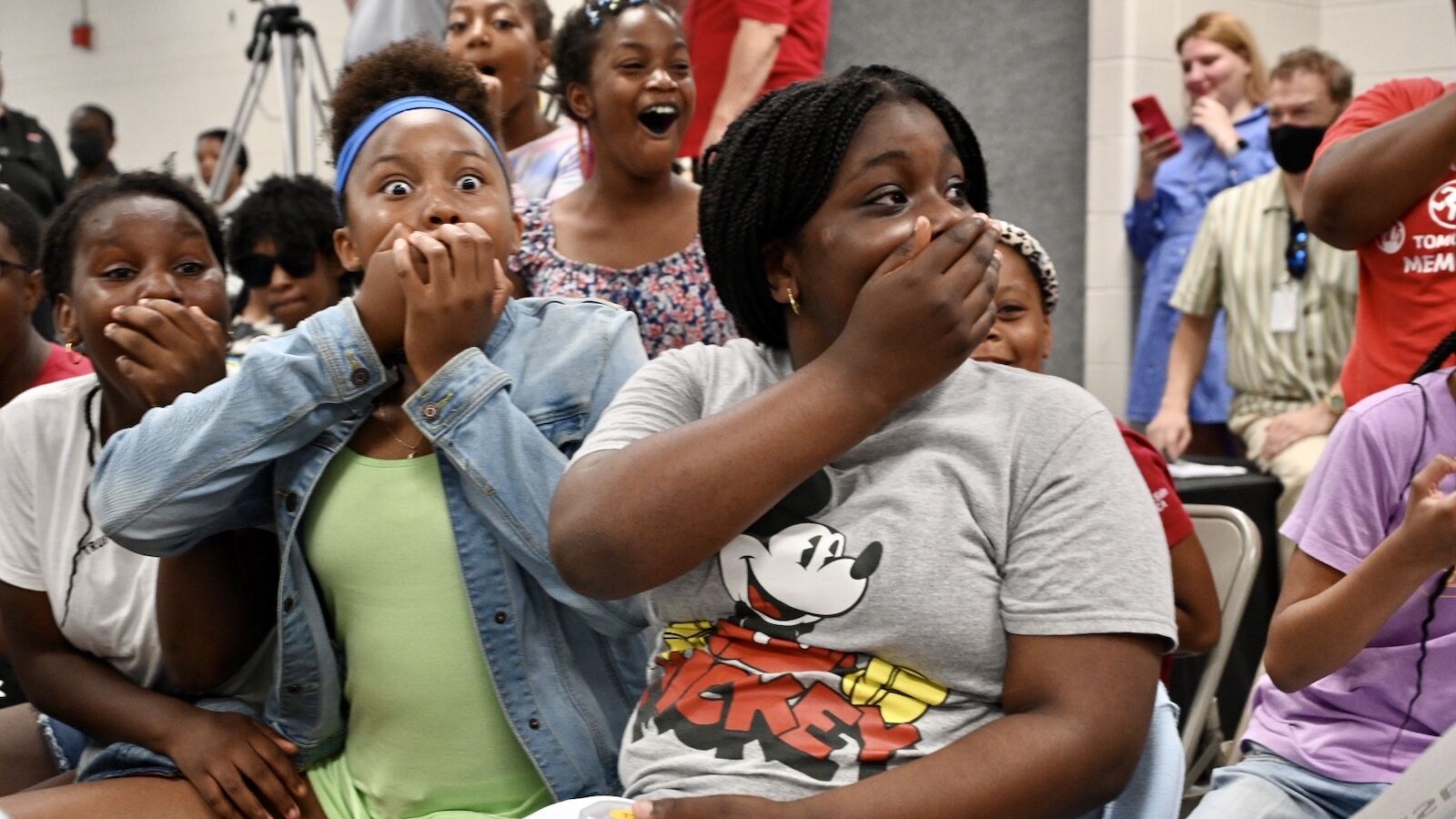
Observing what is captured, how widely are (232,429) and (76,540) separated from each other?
1.47ft

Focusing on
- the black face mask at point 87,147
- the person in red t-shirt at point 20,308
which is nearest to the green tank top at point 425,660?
the person in red t-shirt at point 20,308

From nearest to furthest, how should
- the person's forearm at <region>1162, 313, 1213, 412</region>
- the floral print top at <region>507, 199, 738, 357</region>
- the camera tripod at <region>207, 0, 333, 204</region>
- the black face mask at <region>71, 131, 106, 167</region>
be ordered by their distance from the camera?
1. the floral print top at <region>507, 199, 738, 357</region>
2. the person's forearm at <region>1162, 313, 1213, 412</region>
3. the camera tripod at <region>207, 0, 333, 204</region>
4. the black face mask at <region>71, 131, 106, 167</region>

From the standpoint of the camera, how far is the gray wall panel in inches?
217

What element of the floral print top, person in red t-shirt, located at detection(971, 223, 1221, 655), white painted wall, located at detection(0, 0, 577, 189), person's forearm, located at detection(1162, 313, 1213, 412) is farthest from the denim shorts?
white painted wall, located at detection(0, 0, 577, 189)

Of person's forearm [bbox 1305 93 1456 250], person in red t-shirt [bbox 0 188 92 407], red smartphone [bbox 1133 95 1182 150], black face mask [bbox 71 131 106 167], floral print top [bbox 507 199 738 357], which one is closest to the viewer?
person's forearm [bbox 1305 93 1456 250]

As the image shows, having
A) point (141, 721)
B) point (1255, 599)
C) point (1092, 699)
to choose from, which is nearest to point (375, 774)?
point (141, 721)

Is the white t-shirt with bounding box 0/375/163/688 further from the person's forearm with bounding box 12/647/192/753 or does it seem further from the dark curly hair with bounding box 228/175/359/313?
the dark curly hair with bounding box 228/175/359/313

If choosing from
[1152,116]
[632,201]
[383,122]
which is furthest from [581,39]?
[1152,116]

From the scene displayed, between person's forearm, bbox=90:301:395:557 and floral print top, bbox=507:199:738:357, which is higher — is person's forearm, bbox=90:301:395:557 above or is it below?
above

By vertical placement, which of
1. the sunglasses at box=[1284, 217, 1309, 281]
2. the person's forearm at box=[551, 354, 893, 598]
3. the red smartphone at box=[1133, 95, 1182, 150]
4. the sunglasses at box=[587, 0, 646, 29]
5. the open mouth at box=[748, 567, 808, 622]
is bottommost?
the sunglasses at box=[1284, 217, 1309, 281]

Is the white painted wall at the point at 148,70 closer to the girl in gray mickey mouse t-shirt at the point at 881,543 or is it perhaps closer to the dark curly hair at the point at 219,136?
the dark curly hair at the point at 219,136

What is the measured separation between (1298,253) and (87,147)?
6755mm

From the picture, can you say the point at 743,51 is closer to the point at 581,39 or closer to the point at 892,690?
the point at 581,39

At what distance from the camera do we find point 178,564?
1664mm
